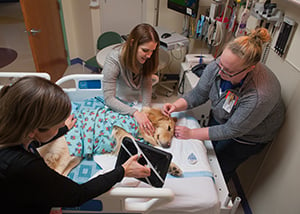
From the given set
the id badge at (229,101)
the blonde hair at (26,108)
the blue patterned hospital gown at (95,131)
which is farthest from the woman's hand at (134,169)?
the id badge at (229,101)

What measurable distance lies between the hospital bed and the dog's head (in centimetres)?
6

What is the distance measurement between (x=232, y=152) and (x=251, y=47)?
2.76 ft

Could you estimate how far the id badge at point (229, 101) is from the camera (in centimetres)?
147

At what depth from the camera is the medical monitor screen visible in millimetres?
2721

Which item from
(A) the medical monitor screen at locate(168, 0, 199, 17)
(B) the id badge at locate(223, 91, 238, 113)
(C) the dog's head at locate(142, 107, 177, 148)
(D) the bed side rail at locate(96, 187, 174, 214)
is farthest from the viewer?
(A) the medical monitor screen at locate(168, 0, 199, 17)

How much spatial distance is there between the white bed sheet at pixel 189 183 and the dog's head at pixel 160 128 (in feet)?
0.22

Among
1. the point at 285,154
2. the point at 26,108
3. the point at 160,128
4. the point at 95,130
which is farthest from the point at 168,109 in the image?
the point at 26,108

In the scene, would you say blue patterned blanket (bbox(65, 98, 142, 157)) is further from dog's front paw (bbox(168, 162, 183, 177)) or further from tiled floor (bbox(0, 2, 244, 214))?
tiled floor (bbox(0, 2, 244, 214))

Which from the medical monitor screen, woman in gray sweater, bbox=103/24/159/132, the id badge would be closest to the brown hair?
woman in gray sweater, bbox=103/24/159/132

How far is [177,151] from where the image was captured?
1554 mm

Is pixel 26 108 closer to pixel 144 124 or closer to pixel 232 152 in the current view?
pixel 144 124

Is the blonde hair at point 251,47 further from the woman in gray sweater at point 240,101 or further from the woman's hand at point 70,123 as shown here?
the woman's hand at point 70,123

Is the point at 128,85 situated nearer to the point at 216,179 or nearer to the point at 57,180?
the point at 216,179

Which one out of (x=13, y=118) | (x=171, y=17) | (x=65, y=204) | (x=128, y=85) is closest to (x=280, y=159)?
(x=128, y=85)
